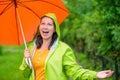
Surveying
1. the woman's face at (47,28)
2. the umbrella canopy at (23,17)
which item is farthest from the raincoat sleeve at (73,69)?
the umbrella canopy at (23,17)

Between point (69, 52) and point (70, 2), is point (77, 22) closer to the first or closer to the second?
point (70, 2)

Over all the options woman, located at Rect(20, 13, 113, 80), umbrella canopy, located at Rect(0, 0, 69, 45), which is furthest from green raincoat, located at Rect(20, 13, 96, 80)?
umbrella canopy, located at Rect(0, 0, 69, 45)

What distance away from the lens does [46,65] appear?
251 inches

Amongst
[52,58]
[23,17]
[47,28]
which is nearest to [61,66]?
[52,58]

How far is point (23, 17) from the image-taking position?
7883mm

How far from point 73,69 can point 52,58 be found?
30 cm

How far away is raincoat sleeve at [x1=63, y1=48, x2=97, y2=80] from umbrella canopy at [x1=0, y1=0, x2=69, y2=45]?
57.7 inches

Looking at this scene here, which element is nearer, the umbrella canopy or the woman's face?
the woman's face

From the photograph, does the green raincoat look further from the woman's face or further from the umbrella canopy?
the umbrella canopy

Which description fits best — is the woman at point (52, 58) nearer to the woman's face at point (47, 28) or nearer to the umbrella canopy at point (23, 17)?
the woman's face at point (47, 28)

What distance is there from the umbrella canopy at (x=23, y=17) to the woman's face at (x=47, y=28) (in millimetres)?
1182

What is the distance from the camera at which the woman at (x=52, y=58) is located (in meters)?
6.32

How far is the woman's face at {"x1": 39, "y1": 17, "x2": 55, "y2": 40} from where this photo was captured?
21.3 ft

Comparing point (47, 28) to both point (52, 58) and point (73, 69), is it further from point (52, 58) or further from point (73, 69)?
point (73, 69)
